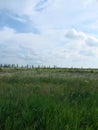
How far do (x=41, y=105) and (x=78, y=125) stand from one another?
1251mm

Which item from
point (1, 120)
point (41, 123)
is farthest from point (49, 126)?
point (1, 120)

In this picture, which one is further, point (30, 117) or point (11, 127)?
point (30, 117)

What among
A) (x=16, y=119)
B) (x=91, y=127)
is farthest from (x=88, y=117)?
(x=16, y=119)

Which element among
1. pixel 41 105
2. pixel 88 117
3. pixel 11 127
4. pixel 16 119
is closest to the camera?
pixel 11 127

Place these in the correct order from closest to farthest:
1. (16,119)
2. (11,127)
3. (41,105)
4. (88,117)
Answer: (11,127)
(16,119)
(88,117)
(41,105)

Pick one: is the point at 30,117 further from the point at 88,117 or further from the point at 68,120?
the point at 88,117

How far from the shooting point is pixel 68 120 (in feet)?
17.9

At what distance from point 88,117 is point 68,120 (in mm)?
698

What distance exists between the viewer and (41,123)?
5.41m

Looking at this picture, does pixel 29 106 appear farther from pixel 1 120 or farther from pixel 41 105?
pixel 1 120

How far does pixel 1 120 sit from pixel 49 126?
1045mm

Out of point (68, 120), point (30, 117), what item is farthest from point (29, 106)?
point (68, 120)

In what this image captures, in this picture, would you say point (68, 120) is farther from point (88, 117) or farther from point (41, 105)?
point (41, 105)

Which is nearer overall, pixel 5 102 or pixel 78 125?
Answer: pixel 78 125
